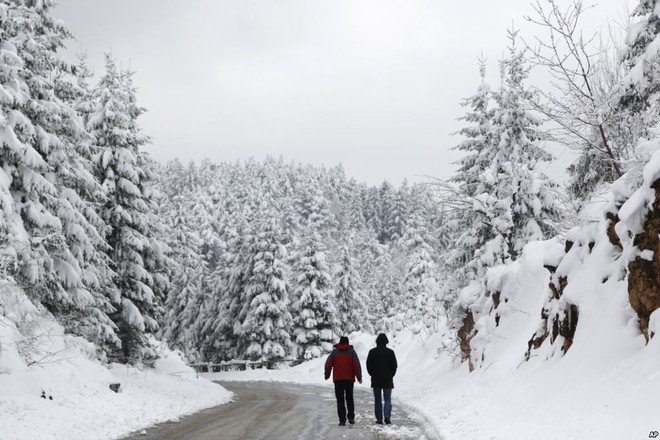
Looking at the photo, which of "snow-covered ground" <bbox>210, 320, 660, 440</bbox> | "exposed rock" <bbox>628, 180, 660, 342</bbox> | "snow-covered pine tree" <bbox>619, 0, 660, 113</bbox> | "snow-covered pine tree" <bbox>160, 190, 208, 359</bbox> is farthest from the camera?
"snow-covered pine tree" <bbox>160, 190, 208, 359</bbox>

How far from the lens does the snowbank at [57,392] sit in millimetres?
10820

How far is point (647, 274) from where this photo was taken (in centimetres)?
927

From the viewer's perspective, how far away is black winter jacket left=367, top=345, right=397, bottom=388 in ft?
41.5

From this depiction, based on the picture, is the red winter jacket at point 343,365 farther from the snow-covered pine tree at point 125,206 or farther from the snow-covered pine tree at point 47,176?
the snow-covered pine tree at point 125,206

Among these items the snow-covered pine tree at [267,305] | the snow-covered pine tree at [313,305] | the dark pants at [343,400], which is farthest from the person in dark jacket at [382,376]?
the snow-covered pine tree at [313,305]

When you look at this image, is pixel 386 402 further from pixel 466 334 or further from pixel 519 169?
pixel 519 169

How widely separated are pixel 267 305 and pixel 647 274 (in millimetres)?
34116

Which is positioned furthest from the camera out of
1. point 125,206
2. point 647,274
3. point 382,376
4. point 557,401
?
point 125,206

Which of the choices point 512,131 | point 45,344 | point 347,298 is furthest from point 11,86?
point 347,298

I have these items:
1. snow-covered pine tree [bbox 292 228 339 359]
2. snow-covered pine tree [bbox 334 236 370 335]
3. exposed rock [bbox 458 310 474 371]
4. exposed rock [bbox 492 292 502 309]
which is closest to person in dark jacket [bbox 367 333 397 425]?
exposed rock [bbox 492 292 502 309]

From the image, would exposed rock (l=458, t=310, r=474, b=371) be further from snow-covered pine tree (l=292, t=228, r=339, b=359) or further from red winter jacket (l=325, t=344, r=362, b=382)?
snow-covered pine tree (l=292, t=228, r=339, b=359)

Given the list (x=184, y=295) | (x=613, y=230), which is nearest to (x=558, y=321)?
(x=613, y=230)

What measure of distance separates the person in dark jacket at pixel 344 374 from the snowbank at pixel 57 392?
4170mm

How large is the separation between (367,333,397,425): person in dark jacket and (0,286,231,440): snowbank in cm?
498
